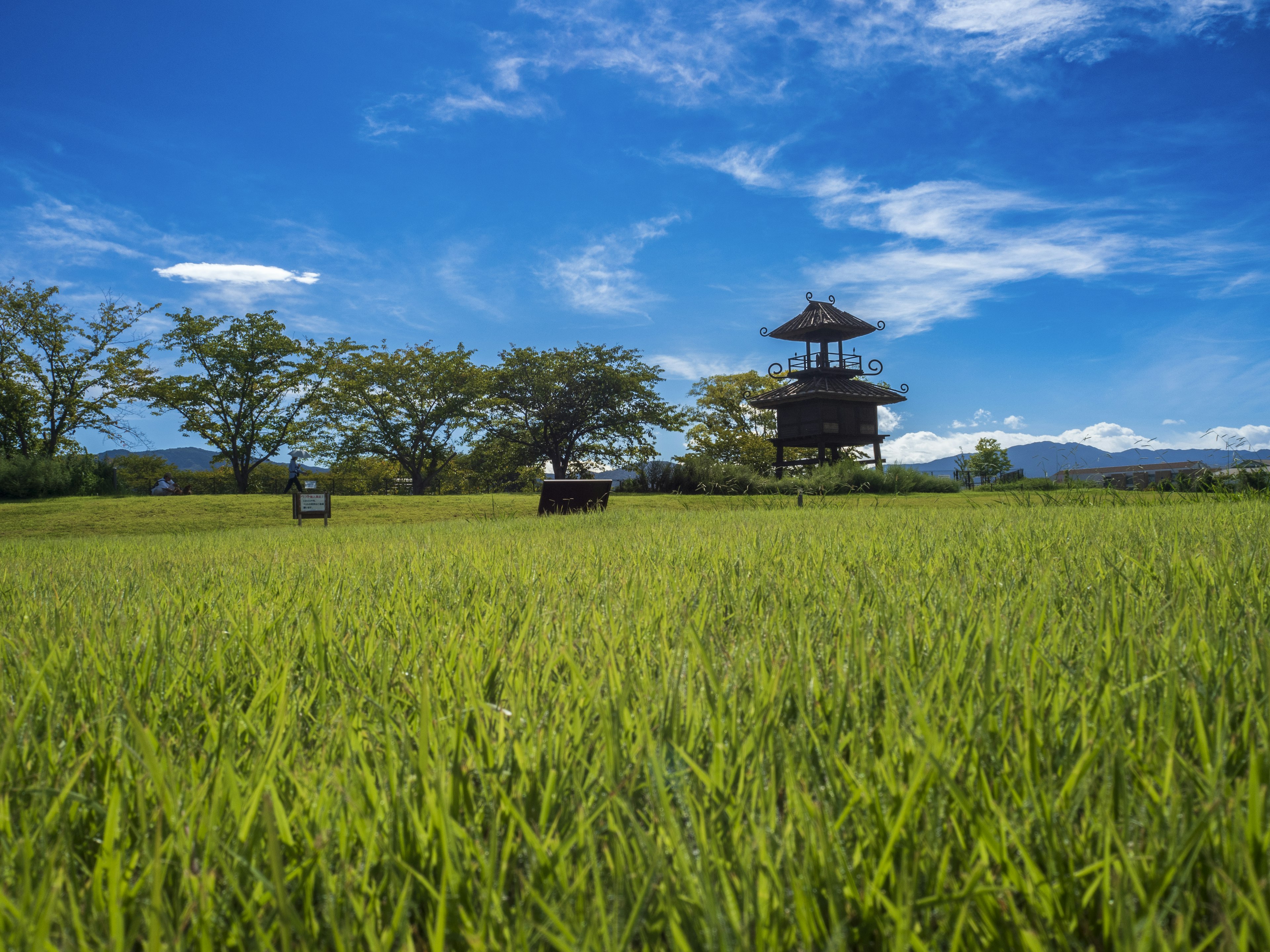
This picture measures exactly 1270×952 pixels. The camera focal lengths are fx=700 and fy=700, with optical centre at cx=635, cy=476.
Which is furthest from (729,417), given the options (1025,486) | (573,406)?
(1025,486)

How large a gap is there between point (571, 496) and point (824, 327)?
87.2 ft

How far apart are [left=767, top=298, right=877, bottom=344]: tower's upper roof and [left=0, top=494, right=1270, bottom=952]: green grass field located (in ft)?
117

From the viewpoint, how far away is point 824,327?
3591 centimetres

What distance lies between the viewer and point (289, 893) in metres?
0.81

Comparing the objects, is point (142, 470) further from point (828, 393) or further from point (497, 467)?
point (828, 393)

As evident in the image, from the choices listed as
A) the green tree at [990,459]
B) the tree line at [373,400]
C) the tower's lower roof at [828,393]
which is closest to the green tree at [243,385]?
the tree line at [373,400]

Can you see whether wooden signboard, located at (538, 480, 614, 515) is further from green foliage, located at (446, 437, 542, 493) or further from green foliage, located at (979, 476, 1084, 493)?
green foliage, located at (446, 437, 542, 493)

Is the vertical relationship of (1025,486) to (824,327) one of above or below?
below

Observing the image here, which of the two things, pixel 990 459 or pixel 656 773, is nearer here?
pixel 656 773

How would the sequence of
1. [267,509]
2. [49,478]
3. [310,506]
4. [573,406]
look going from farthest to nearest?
[573,406]
[49,478]
[267,509]
[310,506]

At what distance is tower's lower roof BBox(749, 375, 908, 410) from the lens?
33.8m

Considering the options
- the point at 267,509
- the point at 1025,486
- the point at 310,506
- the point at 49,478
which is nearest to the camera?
the point at 310,506

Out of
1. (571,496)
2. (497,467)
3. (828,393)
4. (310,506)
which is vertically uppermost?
(828,393)

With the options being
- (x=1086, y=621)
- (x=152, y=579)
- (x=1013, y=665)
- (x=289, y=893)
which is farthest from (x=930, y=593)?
(x=152, y=579)
